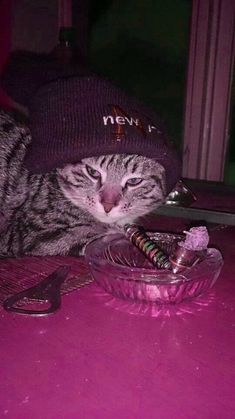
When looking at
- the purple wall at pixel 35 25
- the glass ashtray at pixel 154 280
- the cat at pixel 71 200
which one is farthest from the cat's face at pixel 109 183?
the purple wall at pixel 35 25

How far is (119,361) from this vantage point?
64cm

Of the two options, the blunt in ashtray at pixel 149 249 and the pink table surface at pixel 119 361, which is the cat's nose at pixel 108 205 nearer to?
the blunt in ashtray at pixel 149 249

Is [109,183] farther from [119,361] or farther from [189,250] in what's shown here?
[119,361]

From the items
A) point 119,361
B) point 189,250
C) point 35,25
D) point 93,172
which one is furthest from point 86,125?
point 35,25

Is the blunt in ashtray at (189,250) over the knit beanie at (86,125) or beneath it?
beneath

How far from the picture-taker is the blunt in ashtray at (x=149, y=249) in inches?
34.0

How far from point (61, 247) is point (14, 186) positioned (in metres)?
0.25

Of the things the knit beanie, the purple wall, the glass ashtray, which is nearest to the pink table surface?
the glass ashtray

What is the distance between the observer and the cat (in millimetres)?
1146

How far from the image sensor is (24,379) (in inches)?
23.2

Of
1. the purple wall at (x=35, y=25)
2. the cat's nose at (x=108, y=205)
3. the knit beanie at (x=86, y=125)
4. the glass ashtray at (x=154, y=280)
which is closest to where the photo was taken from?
the glass ashtray at (x=154, y=280)

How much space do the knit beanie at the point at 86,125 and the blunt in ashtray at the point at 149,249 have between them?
0.19 m

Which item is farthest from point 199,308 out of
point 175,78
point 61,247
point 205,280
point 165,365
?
point 175,78

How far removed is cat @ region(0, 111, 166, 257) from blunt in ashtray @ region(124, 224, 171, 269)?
0.21 metres
